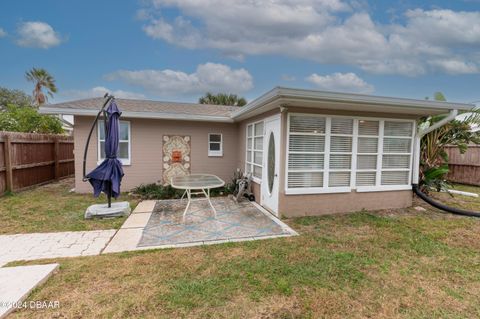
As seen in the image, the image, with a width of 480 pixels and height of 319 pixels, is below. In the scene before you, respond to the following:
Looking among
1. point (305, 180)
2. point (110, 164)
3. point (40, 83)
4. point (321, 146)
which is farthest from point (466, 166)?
point (40, 83)

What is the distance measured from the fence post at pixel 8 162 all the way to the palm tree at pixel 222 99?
21.0 meters

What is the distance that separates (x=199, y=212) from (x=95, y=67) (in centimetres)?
1160

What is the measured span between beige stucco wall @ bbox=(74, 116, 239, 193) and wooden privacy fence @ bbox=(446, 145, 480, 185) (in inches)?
395

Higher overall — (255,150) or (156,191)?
(255,150)

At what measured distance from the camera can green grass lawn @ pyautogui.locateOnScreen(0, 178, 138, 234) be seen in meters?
4.43

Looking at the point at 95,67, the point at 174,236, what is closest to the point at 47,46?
the point at 95,67

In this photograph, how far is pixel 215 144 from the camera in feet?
28.0

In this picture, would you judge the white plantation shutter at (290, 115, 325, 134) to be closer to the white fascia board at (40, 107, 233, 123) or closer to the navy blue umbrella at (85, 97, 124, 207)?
the white fascia board at (40, 107, 233, 123)

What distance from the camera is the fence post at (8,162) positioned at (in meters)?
6.84

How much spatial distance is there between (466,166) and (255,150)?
1004 centimetres

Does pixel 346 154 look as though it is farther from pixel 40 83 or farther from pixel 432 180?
pixel 40 83

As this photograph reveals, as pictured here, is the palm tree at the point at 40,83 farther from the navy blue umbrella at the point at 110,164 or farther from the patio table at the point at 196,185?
the patio table at the point at 196,185

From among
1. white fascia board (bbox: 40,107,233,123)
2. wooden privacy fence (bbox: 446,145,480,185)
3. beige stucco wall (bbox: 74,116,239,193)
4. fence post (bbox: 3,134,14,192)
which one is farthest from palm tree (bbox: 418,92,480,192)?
fence post (bbox: 3,134,14,192)

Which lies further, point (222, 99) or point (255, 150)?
point (222, 99)
